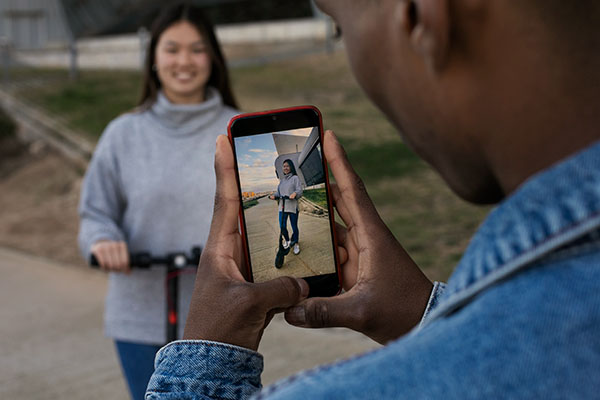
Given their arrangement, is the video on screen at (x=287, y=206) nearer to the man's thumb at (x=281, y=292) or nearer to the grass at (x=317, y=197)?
the grass at (x=317, y=197)

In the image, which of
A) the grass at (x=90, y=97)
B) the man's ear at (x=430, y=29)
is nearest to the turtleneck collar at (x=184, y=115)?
the man's ear at (x=430, y=29)

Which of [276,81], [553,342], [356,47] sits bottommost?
[276,81]

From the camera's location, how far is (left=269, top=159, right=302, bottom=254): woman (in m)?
1.56

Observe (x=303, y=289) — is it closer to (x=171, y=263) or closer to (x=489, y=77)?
(x=489, y=77)

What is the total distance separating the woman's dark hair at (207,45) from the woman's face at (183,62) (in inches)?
1.1

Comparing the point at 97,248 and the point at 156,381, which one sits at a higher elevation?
the point at 156,381

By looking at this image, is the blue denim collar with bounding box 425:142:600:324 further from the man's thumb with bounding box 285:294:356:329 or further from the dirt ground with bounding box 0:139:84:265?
the dirt ground with bounding box 0:139:84:265

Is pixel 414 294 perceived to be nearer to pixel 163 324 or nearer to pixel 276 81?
pixel 163 324

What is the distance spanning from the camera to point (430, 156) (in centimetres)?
85

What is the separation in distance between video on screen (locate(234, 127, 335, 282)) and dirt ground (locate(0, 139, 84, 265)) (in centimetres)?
579

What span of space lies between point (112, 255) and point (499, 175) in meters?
2.39

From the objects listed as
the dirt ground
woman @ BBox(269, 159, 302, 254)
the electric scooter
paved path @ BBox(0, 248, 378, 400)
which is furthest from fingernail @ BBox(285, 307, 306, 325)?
the dirt ground

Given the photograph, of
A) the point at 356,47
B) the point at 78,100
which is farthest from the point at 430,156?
the point at 78,100

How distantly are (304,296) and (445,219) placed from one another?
565 centimetres
